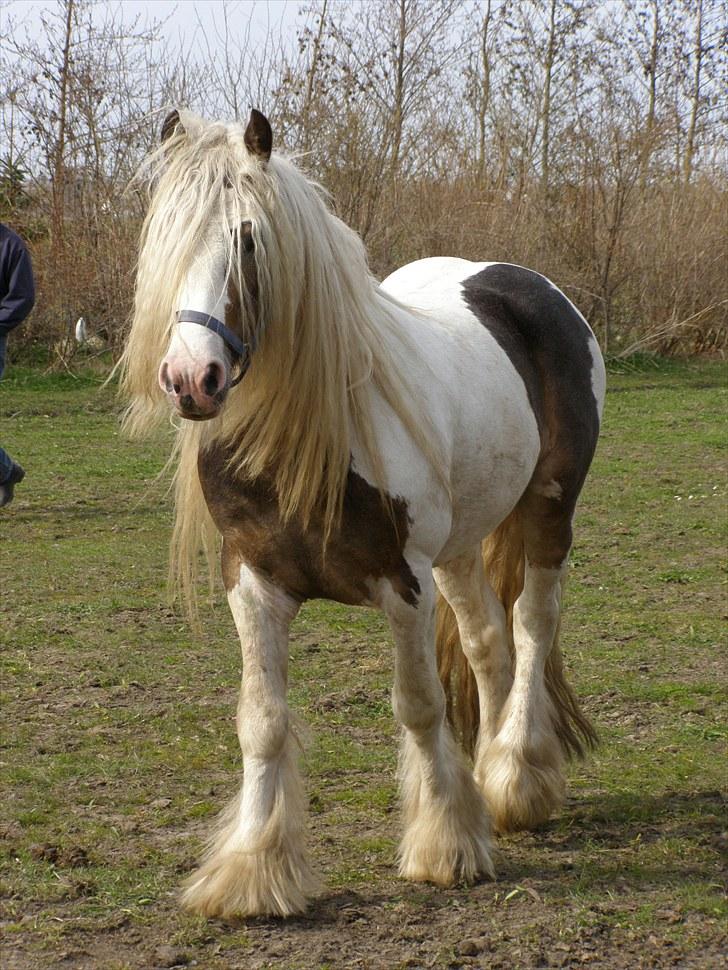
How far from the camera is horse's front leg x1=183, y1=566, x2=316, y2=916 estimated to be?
290cm

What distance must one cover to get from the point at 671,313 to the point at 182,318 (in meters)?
16.8

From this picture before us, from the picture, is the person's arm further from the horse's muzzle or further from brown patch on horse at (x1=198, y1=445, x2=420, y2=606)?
the horse's muzzle

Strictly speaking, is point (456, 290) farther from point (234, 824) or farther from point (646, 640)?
point (646, 640)

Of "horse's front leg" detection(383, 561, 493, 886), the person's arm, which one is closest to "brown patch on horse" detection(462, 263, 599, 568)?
"horse's front leg" detection(383, 561, 493, 886)

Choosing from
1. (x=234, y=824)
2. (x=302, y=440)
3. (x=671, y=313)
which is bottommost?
(x=234, y=824)

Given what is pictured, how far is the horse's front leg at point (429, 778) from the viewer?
296cm

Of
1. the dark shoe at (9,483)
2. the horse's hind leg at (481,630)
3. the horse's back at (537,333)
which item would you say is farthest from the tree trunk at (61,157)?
the horse's hind leg at (481,630)

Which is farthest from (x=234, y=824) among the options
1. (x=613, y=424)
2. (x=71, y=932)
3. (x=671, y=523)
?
(x=613, y=424)

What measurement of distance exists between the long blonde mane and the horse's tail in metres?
1.10

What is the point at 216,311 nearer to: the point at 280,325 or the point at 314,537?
the point at 280,325

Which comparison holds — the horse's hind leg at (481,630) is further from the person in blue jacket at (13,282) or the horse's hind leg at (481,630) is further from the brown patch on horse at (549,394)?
the person in blue jacket at (13,282)

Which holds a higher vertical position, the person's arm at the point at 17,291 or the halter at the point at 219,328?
the person's arm at the point at 17,291

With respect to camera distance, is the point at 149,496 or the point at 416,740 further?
the point at 149,496

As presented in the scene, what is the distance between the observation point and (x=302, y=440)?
275 centimetres
